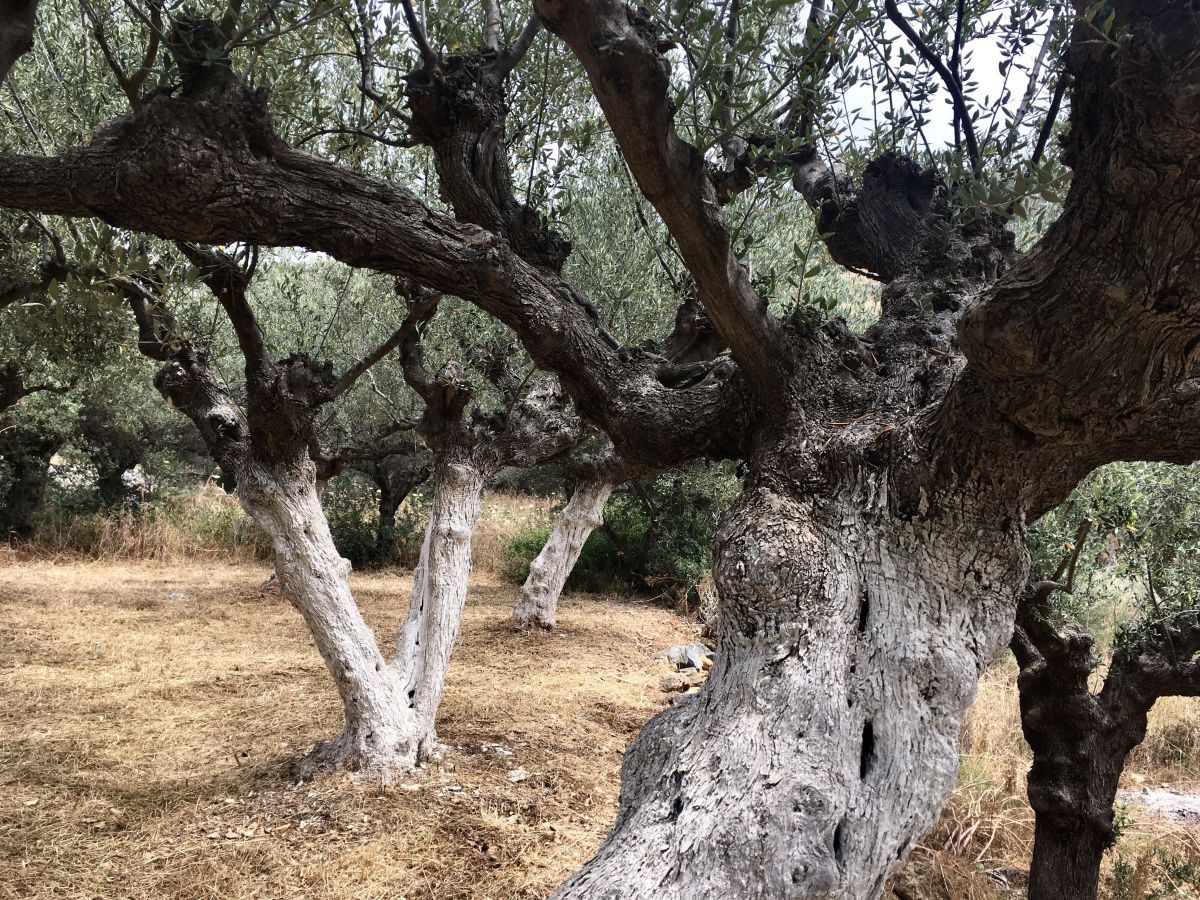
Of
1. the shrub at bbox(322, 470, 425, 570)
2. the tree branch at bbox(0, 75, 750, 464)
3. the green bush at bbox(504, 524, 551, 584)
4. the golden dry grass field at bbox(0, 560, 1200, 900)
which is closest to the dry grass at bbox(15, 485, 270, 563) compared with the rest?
the shrub at bbox(322, 470, 425, 570)

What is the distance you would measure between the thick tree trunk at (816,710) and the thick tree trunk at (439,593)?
138 inches

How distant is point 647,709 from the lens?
7.20 meters

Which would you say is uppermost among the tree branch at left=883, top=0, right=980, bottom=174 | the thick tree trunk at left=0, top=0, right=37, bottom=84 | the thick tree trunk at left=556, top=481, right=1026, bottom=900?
the tree branch at left=883, top=0, right=980, bottom=174

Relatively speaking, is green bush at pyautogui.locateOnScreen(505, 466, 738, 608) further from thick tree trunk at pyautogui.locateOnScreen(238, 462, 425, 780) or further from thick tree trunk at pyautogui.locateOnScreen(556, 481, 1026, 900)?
thick tree trunk at pyautogui.locateOnScreen(556, 481, 1026, 900)

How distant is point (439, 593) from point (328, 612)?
0.89 metres

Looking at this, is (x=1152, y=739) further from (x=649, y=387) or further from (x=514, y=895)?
(x=649, y=387)

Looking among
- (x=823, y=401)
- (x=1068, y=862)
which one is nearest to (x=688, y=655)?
(x=1068, y=862)

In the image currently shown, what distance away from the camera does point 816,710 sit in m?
2.11

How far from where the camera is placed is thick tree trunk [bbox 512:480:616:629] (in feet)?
33.0

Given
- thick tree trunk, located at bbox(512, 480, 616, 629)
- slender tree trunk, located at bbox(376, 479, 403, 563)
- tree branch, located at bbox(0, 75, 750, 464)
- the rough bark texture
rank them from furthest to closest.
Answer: slender tree trunk, located at bbox(376, 479, 403, 563), thick tree trunk, located at bbox(512, 480, 616, 629), tree branch, located at bbox(0, 75, 750, 464), the rough bark texture

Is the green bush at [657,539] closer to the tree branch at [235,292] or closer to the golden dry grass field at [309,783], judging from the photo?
the golden dry grass field at [309,783]

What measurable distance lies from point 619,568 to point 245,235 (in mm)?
11837

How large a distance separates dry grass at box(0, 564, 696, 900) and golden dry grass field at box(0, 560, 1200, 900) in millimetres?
17

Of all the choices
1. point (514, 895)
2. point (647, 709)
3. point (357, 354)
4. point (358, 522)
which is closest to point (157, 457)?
point (358, 522)
